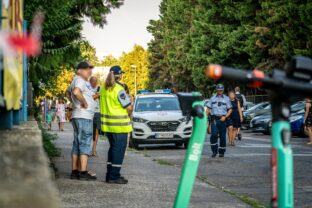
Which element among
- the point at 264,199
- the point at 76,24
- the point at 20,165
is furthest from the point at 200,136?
the point at 76,24

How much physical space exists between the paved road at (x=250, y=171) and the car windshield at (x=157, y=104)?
2199 millimetres

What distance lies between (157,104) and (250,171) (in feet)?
29.9

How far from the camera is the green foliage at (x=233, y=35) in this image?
136 ft

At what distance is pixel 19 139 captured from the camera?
117 inches

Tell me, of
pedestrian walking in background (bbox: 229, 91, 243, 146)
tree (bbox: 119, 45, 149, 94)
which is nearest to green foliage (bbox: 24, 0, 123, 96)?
pedestrian walking in background (bbox: 229, 91, 243, 146)

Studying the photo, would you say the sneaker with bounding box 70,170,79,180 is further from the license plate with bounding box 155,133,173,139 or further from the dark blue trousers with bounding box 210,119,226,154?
the license plate with bounding box 155,133,173,139

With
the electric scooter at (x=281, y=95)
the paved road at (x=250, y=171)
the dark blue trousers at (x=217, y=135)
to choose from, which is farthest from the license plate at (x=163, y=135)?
the electric scooter at (x=281, y=95)

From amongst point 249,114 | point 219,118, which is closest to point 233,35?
point 249,114

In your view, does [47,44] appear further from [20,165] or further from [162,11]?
[162,11]

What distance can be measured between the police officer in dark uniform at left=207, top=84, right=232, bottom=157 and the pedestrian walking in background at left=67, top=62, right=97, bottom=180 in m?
6.88

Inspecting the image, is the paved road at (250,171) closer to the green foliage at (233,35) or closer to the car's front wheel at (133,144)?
the car's front wheel at (133,144)

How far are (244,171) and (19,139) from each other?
10312mm

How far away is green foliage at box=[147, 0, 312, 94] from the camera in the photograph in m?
41.3

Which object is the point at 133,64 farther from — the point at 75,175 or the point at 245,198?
the point at 245,198
